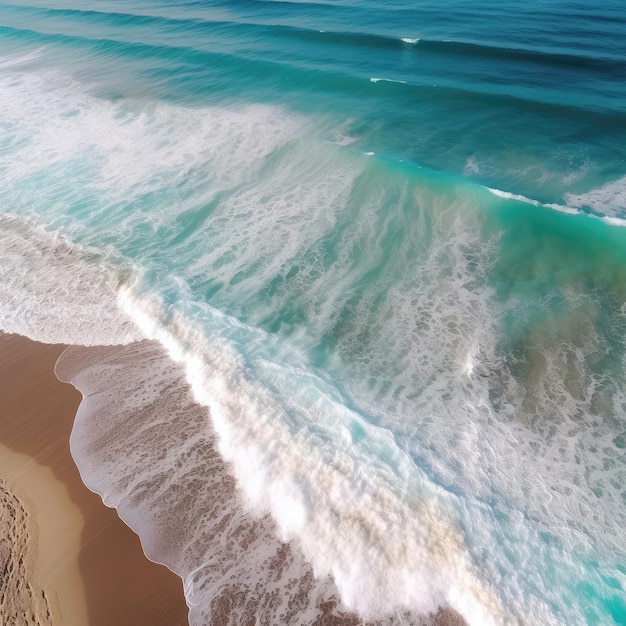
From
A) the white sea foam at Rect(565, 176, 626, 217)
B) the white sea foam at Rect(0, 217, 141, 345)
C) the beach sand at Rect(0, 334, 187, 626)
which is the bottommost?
Result: the beach sand at Rect(0, 334, 187, 626)

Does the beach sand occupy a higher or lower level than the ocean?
lower

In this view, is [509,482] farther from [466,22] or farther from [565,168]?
[466,22]

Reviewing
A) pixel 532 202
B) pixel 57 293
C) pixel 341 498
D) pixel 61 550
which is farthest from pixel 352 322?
pixel 57 293

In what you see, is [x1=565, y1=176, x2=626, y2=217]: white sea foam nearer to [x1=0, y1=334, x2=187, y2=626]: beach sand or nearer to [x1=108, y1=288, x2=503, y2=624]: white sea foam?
[x1=108, y1=288, x2=503, y2=624]: white sea foam

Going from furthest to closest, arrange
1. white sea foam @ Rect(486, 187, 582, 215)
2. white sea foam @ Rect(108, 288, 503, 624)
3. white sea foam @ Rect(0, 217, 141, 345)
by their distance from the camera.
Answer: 1. white sea foam @ Rect(486, 187, 582, 215)
2. white sea foam @ Rect(0, 217, 141, 345)
3. white sea foam @ Rect(108, 288, 503, 624)

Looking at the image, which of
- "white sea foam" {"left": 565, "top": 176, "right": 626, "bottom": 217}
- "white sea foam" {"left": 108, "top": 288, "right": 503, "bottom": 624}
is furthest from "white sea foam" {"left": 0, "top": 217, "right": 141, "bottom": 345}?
"white sea foam" {"left": 565, "top": 176, "right": 626, "bottom": 217}

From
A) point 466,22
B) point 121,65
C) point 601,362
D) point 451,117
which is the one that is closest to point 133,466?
point 601,362

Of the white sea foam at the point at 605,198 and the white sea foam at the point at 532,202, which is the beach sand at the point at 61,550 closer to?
the white sea foam at the point at 532,202
